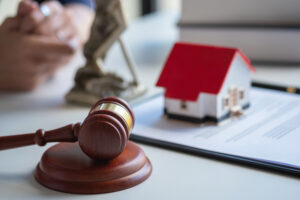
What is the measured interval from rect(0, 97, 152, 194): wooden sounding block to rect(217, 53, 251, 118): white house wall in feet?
0.72

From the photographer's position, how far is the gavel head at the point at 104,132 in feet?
1.86

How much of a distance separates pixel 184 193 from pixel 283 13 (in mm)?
810

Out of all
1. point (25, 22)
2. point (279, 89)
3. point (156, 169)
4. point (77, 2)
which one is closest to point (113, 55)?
point (77, 2)

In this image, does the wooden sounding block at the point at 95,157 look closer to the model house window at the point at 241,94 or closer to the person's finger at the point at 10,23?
the model house window at the point at 241,94

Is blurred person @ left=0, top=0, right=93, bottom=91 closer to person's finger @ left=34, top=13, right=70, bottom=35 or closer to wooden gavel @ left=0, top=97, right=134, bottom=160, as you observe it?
person's finger @ left=34, top=13, right=70, bottom=35

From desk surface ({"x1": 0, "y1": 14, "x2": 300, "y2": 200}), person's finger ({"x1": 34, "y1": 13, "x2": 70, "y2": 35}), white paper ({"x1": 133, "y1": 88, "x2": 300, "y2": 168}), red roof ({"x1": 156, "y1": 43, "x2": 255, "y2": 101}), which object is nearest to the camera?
desk surface ({"x1": 0, "y1": 14, "x2": 300, "y2": 200})

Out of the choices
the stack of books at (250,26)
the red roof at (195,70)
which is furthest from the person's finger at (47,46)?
the stack of books at (250,26)

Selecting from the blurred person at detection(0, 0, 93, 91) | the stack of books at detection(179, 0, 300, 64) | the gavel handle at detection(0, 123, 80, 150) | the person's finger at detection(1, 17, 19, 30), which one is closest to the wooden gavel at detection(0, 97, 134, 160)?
the gavel handle at detection(0, 123, 80, 150)

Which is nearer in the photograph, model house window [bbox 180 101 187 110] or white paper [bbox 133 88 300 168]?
white paper [bbox 133 88 300 168]

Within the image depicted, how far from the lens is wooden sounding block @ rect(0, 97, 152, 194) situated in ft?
1.86

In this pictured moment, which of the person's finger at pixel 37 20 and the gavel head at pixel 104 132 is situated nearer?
the gavel head at pixel 104 132

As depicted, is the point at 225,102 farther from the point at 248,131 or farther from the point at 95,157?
the point at 95,157

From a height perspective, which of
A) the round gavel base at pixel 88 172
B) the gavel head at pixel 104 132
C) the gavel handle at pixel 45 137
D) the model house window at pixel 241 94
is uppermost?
the gavel head at pixel 104 132

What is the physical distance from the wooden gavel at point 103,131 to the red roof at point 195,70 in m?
0.20
